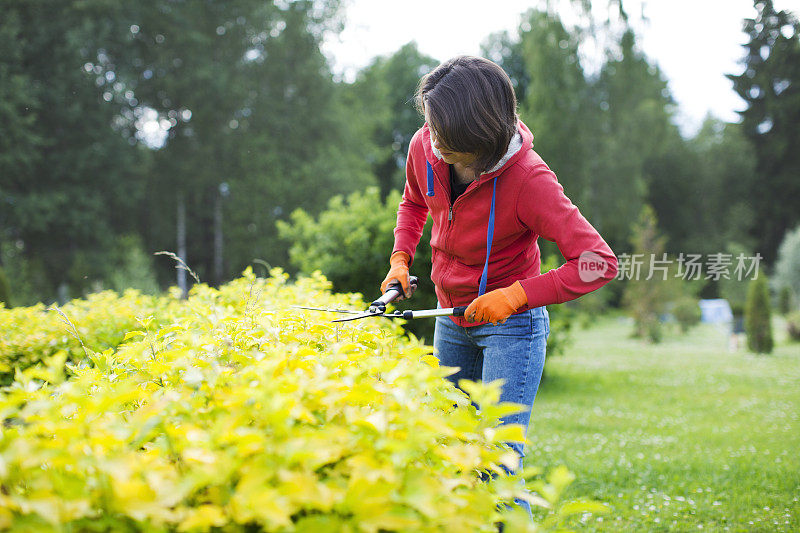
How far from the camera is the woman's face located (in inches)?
74.4

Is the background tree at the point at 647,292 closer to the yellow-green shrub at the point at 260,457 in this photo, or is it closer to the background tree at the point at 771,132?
the yellow-green shrub at the point at 260,457

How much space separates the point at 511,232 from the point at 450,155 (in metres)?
0.35

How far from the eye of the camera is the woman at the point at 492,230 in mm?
1823

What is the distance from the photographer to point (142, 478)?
951 millimetres

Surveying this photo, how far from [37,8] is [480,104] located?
2018 cm

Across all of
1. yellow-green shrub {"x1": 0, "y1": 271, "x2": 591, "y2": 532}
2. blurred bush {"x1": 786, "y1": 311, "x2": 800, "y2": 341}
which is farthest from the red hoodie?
blurred bush {"x1": 786, "y1": 311, "x2": 800, "y2": 341}

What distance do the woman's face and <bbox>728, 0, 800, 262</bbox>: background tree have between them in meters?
30.8

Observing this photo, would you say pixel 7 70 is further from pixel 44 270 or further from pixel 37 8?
pixel 44 270

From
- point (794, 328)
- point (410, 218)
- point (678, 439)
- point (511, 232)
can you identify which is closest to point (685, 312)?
point (794, 328)

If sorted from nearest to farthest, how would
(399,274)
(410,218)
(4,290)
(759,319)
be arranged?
(399,274), (410,218), (4,290), (759,319)

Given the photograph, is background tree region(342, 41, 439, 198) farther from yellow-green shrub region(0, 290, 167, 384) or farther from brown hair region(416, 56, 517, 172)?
brown hair region(416, 56, 517, 172)

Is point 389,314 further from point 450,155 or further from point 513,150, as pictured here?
point 513,150

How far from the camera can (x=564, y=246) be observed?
1843mm

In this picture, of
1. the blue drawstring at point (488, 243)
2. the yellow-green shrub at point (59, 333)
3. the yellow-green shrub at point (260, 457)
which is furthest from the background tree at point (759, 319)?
the yellow-green shrub at point (260, 457)
